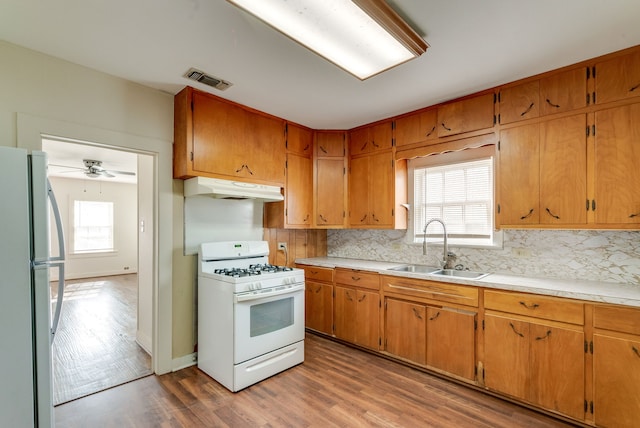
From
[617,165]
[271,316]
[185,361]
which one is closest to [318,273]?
[271,316]

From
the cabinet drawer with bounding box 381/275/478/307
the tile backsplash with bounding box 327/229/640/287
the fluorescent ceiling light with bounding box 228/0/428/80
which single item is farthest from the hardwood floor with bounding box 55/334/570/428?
the fluorescent ceiling light with bounding box 228/0/428/80

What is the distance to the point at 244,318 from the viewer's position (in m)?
2.50

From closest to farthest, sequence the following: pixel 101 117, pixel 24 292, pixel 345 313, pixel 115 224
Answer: pixel 24 292
pixel 101 117
pixel 345 313
pixel 115 224

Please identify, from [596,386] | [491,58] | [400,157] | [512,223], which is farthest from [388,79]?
[596,386]

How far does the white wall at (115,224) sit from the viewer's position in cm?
716

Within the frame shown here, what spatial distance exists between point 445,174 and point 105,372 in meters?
3.88

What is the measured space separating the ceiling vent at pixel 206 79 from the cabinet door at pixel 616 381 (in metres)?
3.30

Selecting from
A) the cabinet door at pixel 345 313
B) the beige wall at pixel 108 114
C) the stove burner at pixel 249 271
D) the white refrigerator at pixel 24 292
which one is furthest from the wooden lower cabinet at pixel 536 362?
the white refrigerator at pixel 24 292

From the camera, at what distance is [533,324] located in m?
2.18

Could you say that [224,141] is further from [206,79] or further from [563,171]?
[563,171]

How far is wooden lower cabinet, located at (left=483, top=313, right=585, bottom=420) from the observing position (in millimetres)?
2025

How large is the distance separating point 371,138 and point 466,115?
1076mm

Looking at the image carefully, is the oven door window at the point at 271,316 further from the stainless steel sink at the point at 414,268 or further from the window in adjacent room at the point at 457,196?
the window in adjacent room at the point at 457,196

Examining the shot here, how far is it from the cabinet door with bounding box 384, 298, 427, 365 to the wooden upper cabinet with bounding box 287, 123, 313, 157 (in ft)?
6.50
